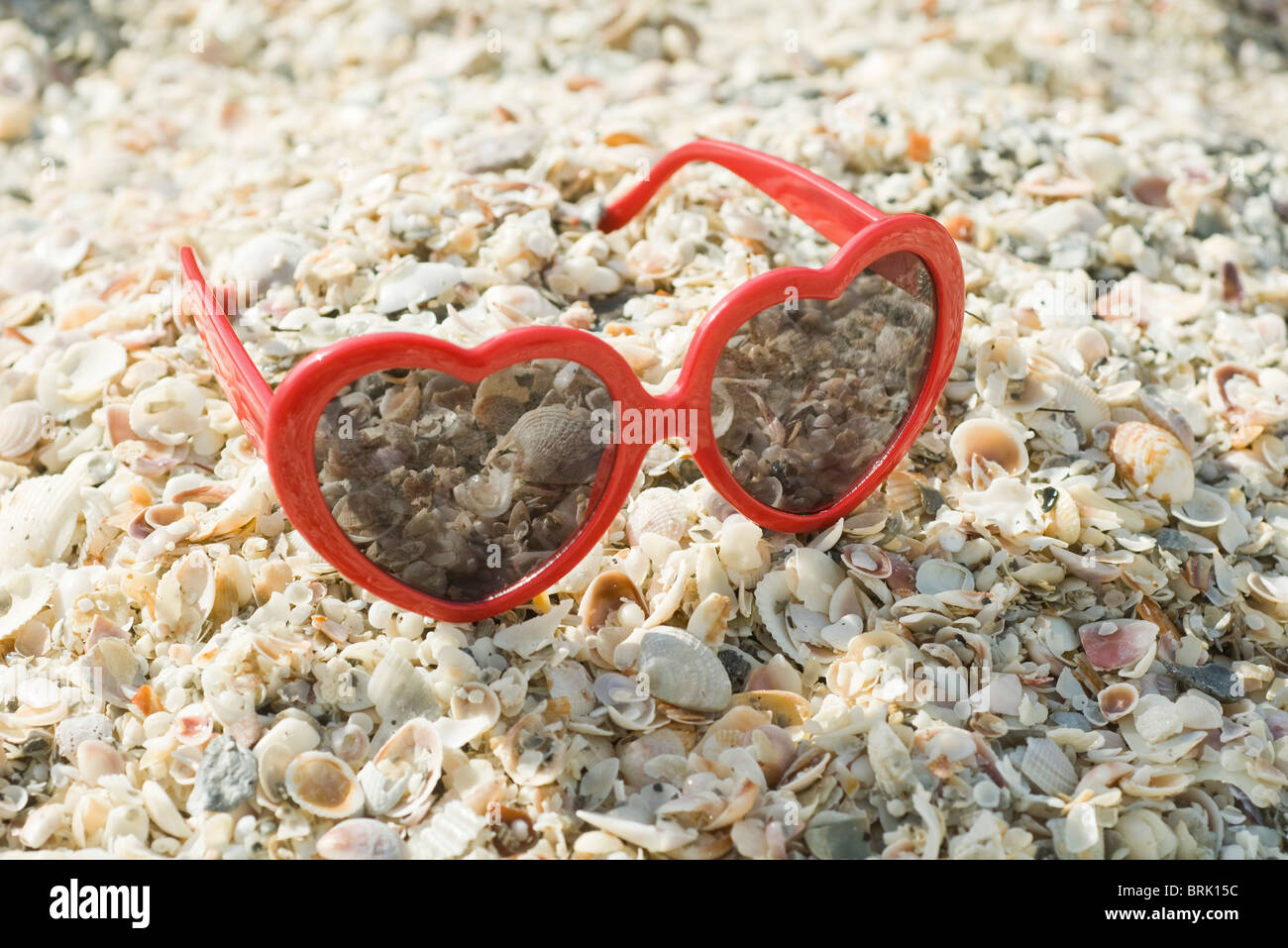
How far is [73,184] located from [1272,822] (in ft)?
10.3

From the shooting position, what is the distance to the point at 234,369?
1568mm

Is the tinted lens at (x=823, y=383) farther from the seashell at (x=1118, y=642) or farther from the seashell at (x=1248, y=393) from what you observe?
the seashell at (x=1248, y=393)

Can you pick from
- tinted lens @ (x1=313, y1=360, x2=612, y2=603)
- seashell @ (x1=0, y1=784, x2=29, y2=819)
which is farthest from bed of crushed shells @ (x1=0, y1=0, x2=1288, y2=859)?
tinted lens @ (x1=313, y1=360, x2=612, y2=603)

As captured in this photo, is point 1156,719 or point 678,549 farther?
point 678,549

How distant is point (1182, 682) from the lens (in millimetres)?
1646

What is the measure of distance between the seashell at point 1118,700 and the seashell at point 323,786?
106 centimetres

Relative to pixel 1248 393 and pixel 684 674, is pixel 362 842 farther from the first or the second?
pixel 1248 393

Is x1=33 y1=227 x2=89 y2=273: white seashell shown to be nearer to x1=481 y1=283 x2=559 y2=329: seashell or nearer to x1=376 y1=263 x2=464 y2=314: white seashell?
x1=376 y1=263 x2=464 y2=314: white seashell

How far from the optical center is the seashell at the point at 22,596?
1638mm

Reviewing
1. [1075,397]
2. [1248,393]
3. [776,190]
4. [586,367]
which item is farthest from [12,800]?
[1248,393]

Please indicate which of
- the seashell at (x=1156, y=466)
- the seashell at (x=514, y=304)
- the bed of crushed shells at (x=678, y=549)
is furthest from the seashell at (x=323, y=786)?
the seashell at (x=1156, y=466)

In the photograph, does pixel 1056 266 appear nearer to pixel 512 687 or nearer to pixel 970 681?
pixel 970 681

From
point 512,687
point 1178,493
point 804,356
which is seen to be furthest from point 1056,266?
point 512,687

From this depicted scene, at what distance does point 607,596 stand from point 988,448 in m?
0.70
